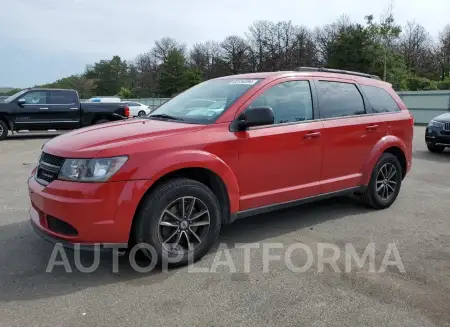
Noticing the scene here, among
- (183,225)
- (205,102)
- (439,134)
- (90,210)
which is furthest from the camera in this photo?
(439,134)

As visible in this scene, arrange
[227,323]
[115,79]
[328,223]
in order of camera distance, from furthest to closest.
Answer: [115,79] < [328,223] < [227,323]

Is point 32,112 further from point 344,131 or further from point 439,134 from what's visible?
point 439,134

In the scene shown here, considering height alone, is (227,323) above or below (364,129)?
below

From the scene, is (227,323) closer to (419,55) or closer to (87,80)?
(419,55)

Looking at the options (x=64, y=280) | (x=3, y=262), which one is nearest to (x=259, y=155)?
(x=64, y=280)

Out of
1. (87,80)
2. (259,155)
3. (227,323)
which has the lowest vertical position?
(227,323)

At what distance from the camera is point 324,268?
3621mm

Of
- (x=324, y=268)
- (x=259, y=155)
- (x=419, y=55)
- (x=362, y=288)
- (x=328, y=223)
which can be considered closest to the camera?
(x=362, y=288)

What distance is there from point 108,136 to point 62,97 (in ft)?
41.6

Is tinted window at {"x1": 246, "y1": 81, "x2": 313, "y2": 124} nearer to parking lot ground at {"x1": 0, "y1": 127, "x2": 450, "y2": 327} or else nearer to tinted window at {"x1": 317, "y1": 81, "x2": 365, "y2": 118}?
tinted window at {"x1": 317, "y1": 81, "x2": 365, "y2": 118}

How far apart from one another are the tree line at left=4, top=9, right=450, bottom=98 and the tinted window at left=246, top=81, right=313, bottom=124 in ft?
112

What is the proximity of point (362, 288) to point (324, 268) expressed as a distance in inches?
16.8

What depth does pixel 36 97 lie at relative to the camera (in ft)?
48.6

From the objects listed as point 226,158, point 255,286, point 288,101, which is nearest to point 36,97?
point 288,101
